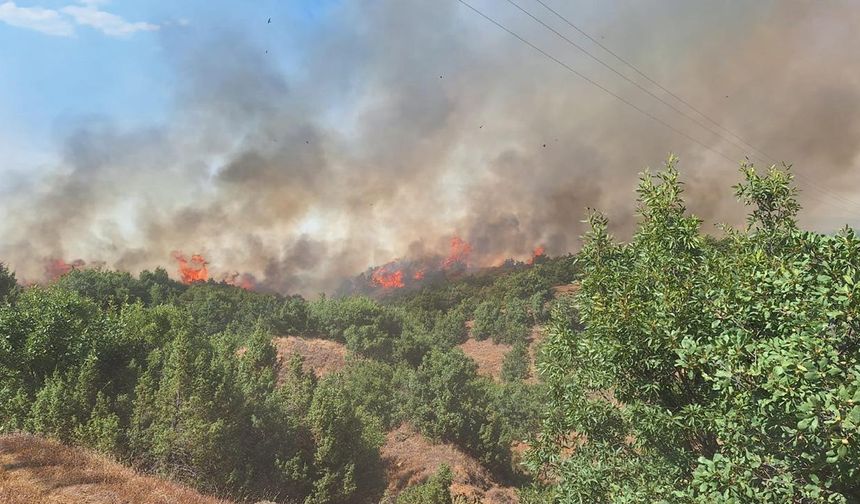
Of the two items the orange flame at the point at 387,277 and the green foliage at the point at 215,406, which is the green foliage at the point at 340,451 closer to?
the green foliage at the point at 215,406

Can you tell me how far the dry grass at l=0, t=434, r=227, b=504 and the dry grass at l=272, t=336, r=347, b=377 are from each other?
4330 centimetres

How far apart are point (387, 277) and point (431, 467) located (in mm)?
138938

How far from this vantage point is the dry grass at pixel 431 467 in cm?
3550

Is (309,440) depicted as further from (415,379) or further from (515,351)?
(515,351)

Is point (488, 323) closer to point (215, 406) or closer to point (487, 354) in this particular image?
point (487, 354)

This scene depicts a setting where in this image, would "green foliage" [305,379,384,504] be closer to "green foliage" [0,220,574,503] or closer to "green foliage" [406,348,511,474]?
"green foliage" [0,220,574,503]

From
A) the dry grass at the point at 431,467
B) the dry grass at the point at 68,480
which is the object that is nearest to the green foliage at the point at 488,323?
the dry grass at the point at 431,467

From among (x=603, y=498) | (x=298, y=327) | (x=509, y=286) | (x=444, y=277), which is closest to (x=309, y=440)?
(x=603, y=498)

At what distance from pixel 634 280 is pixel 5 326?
118ft

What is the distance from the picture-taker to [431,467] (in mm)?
38094

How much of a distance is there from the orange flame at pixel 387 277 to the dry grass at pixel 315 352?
94125 millimetres

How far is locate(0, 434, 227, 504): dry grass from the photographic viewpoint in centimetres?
1477

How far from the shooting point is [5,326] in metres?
27.7

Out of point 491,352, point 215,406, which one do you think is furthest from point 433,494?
point 491,352
